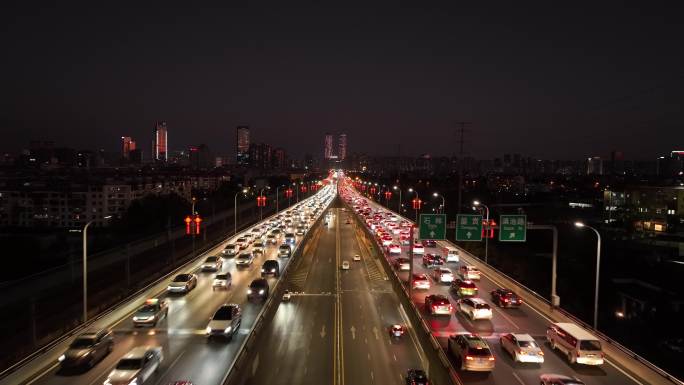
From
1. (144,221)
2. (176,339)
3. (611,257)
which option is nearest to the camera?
(176,339)

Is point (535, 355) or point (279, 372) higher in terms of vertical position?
point (535, 355)

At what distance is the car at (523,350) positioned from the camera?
1764cm

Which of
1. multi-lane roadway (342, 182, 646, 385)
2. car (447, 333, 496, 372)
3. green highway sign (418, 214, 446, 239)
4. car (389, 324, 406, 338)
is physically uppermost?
green highway sign (418, 214, 446, 239)

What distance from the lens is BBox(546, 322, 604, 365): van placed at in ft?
57.6

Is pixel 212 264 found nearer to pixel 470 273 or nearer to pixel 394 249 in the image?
pixel 394 249

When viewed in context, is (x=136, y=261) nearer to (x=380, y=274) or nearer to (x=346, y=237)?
(x=380, y=274)

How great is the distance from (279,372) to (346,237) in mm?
45558

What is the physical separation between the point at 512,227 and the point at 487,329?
6209mm

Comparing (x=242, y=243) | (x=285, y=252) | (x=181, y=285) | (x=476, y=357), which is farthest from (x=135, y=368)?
(x=242, y=243)

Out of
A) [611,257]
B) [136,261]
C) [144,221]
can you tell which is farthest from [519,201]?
[136,261]

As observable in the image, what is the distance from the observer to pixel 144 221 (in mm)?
70375

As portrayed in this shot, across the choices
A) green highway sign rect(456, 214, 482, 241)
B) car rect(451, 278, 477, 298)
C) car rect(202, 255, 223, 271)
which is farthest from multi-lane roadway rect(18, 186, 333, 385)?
green highway sign rect(456, 214, 482, 241)

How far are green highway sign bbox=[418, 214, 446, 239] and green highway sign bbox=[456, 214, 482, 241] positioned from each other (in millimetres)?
1654

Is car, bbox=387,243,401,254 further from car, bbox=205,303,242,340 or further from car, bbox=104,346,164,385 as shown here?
car, bbox=104,346,164,385
